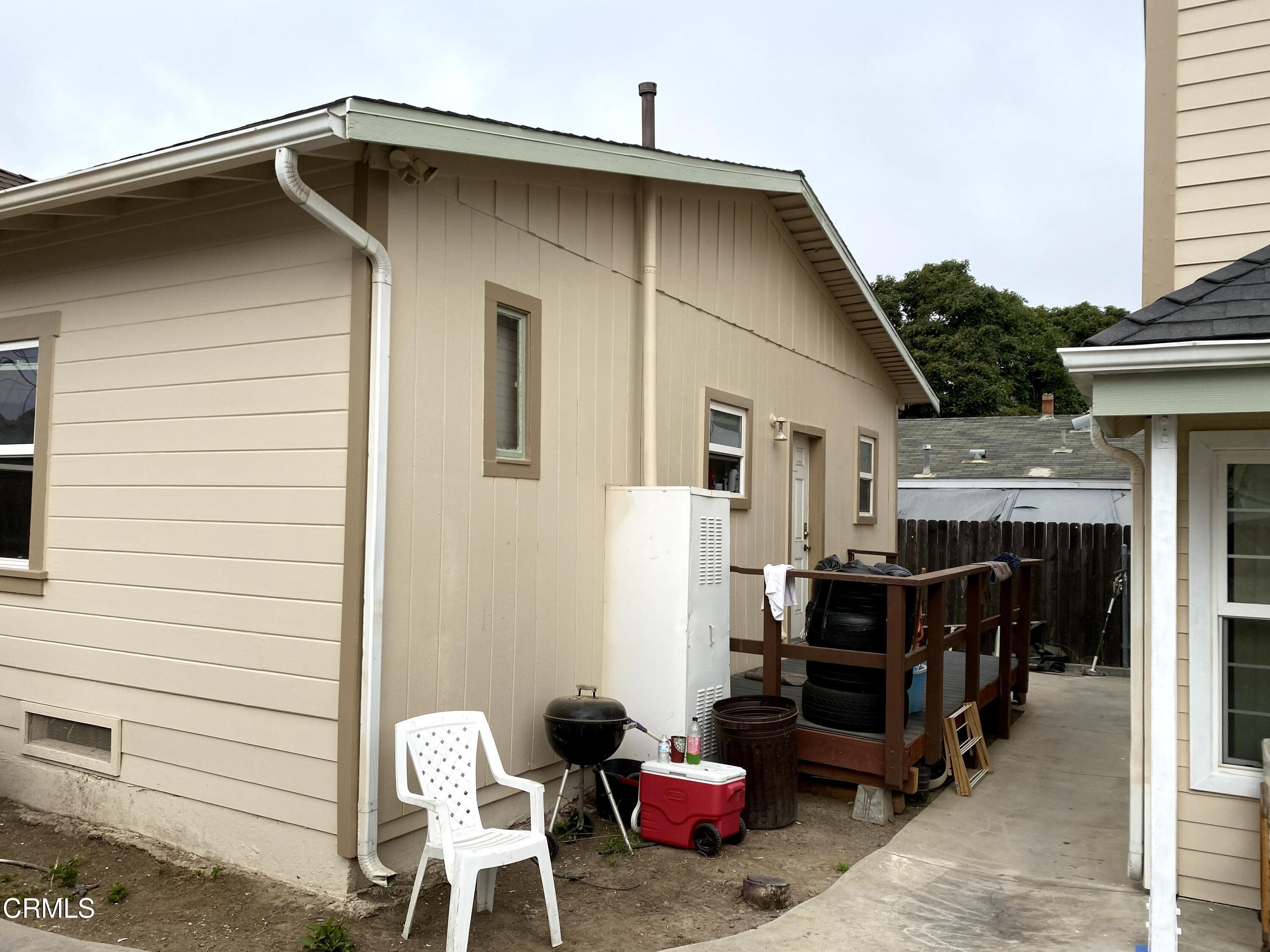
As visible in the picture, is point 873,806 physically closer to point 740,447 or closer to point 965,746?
point 965,746

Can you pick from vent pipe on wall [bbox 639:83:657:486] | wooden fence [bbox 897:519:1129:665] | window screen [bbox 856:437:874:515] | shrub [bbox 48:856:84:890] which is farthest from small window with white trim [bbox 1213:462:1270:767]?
wooden fence [bbox 897:519:1129:665]

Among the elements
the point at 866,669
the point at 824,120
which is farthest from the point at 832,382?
the point at 824,120

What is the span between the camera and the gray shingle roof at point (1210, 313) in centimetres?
352

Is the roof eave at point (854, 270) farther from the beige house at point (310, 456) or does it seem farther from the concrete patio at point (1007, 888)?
the concrete patio at point (1007, 888)

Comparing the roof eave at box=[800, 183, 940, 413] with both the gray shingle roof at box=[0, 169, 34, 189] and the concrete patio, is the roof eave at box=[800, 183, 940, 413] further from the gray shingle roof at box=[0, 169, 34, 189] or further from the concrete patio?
the gray shingle roof at box=[0, 169, 34, 189]

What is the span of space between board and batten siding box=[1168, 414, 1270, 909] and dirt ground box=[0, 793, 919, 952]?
1.54 metres

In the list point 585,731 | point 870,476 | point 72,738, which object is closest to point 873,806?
point 585,731

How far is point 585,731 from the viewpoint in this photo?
4.93 metres

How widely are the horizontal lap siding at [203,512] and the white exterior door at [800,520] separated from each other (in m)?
5.37

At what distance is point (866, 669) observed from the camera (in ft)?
19.1

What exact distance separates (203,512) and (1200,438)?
476cm

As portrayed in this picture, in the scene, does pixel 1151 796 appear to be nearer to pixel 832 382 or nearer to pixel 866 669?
pixel 866 669

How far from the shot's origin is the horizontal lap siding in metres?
4.34

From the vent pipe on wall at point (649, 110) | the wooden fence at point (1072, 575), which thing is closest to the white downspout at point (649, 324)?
the vent pipe on wall at point (649, 110)
